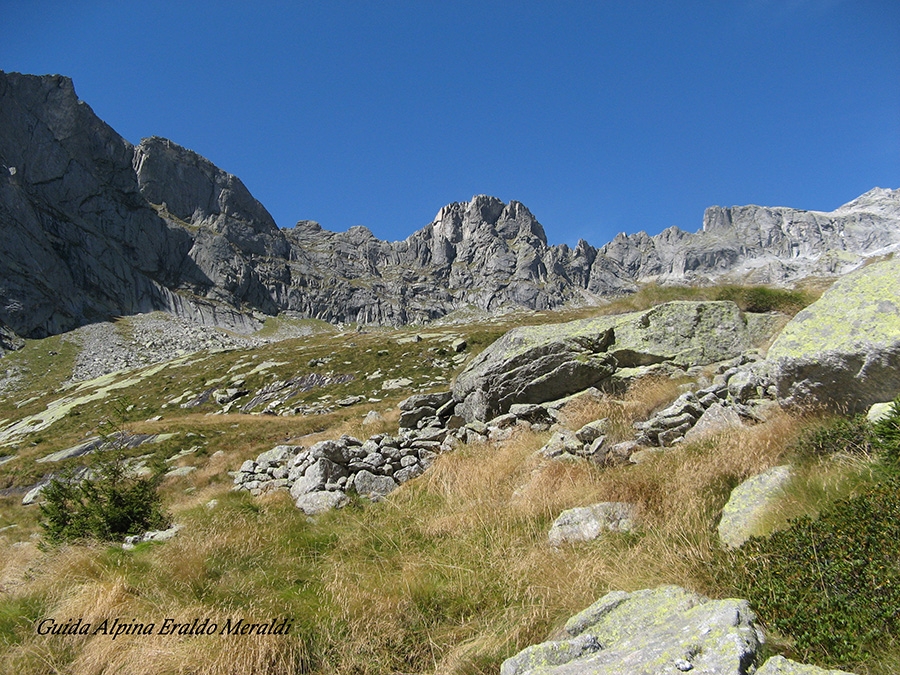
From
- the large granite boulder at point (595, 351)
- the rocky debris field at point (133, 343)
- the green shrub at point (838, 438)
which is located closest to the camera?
the green shrub at point (838, 438)

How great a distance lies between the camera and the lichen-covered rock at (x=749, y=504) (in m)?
4.62

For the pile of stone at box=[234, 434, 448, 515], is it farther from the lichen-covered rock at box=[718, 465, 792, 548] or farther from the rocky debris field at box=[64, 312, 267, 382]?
the rocky debris field at box=[64, 312, 267, 382]

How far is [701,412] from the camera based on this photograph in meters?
8.52

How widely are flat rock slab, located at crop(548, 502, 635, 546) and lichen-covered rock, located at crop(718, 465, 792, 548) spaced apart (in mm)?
1062

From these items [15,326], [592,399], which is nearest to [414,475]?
[592,399]

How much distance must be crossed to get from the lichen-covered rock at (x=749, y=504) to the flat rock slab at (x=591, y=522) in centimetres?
106

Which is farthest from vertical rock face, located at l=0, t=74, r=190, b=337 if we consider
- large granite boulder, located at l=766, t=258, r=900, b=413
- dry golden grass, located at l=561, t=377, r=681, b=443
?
large granite boulder, located at l=766, t=258, r=900, b=413

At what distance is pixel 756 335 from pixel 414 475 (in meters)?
10.6

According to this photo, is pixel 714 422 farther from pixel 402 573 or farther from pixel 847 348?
pixel 402 573

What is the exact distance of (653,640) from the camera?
3.08 metres

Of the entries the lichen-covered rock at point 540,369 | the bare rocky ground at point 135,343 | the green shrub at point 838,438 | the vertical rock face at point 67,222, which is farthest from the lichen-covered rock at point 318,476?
the vertical rock face at point 67,222

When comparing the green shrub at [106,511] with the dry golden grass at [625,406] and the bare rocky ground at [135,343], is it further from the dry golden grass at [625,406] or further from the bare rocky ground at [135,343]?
the bare rocky ground at [135,343]

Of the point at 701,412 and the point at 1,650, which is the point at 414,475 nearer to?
the point at 701,412

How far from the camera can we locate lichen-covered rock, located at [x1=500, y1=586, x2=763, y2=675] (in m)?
2.75
